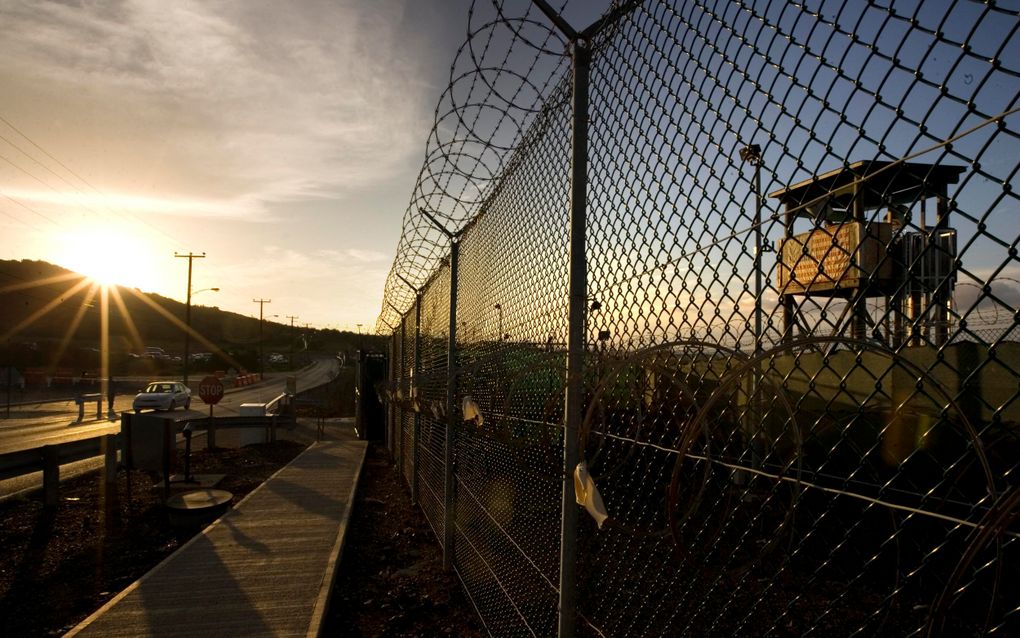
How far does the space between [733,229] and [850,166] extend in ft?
1.45

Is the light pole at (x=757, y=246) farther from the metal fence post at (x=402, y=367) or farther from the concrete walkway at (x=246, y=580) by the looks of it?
the metal fence post at (x=402, y=367)

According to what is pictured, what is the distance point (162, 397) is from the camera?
3238 cm

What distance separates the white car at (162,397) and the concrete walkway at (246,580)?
25701 mm

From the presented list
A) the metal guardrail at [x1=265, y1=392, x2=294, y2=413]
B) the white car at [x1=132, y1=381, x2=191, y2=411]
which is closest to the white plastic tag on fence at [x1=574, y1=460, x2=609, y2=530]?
the metal guardrail at [x1=265, y1=392, x2=294, y2=413]

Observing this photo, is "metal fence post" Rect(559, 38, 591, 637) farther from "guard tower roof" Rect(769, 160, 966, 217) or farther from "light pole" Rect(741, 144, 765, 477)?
"guard tower roof" Rect(769, 160, 966, 217)

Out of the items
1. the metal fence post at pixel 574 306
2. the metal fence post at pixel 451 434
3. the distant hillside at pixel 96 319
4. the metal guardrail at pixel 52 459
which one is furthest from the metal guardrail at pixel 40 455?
the distant hillside at pixel 96 319

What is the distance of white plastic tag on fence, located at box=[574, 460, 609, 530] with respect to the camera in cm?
181

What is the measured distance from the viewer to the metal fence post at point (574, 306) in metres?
2.70

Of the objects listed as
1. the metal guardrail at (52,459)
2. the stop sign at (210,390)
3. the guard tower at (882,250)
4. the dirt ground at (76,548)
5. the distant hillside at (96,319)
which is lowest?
the dirt ground at (76,548)

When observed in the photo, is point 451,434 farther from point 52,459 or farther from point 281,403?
point 281,403

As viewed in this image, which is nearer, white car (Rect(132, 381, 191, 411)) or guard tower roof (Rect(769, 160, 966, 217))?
guard tower roof (Rect(769, 160, 966, 217))

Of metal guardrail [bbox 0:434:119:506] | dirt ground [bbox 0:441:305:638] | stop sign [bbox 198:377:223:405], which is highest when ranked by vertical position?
stop sign [bbox 198:377:223:405]

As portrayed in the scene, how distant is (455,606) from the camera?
5684 mm

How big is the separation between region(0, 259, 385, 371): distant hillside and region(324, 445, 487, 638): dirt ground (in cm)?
7007
